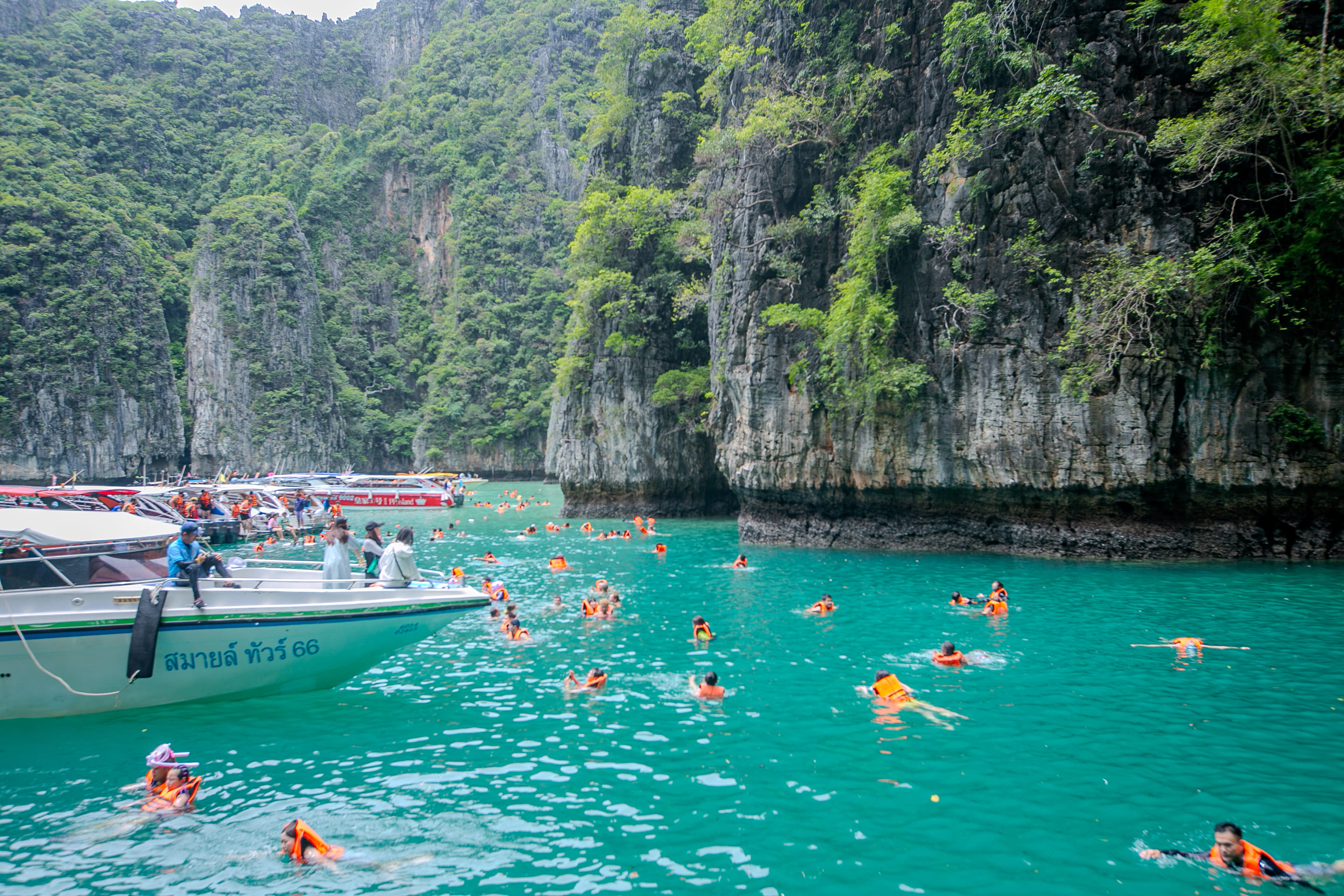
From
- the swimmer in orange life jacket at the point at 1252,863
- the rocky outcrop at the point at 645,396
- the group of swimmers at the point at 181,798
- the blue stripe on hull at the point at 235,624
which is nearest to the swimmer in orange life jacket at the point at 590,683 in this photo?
the blue stripe on hull at the point at 235,624

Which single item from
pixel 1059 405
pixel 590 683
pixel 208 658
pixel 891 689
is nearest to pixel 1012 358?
pixel 1059 405

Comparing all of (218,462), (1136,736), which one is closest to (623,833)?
(1136,736)

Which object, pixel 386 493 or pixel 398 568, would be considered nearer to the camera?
pixel 398 568

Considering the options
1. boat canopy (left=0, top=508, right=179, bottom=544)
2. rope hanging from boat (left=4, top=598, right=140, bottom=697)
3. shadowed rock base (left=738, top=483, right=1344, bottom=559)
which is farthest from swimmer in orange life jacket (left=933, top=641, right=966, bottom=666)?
boat canopy (left=0, top=508, right=179, bottom=544)

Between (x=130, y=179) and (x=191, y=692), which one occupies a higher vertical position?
(x=130, y=179)

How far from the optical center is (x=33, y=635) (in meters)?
8.62

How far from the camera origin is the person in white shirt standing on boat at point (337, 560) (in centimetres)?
1047

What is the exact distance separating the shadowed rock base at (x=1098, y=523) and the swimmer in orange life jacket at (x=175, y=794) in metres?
20.7

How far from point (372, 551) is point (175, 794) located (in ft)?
17.9

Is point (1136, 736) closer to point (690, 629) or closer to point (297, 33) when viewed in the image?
point (690, 629)

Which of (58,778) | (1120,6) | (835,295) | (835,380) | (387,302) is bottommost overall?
(58,778)

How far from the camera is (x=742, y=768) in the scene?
7.77 metres

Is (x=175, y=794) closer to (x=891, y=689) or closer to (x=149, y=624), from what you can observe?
(x=149, y=624)

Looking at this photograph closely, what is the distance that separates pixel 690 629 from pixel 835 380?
12.8 metres
